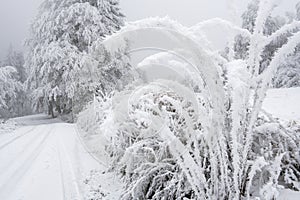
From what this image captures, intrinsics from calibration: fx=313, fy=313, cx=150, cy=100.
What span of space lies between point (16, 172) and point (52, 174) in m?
0.61

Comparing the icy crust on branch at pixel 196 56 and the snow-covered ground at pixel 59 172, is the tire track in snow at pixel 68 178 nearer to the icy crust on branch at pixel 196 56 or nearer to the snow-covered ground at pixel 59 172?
the snow-covered ground at pixel 59 172

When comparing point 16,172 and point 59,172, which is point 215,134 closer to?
point 59,172

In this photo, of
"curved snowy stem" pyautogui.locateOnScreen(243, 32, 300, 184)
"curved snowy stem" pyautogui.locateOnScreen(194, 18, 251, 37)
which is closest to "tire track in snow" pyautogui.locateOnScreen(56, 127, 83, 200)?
"curved snowy stem" pyautogui.locateOnScreen(243, 32, 300, 184)

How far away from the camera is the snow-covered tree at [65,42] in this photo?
42.0ft

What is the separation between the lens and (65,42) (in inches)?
523

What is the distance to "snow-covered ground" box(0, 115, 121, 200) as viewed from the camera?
3.39 m

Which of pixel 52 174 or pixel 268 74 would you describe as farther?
pixel 52 174

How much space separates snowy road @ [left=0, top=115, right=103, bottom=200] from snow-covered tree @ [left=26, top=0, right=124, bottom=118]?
20.2ft

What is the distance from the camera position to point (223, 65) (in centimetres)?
268

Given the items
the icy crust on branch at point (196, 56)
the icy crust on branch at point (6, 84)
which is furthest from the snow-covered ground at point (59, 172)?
the icy crust on branch at point (6, 84)

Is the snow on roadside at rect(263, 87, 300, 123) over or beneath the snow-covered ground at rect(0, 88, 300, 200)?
over

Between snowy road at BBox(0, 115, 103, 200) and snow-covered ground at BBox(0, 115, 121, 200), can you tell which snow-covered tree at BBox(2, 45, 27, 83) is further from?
snow-covered ground at BBox(0, 115, 121, 200)

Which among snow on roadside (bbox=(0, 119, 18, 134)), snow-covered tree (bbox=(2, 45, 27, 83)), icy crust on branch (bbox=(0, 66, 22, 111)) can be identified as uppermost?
snow-covered tree (bbox=(2, 45, 27, 83))

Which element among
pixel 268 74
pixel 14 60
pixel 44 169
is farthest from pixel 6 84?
pixel 14 60
